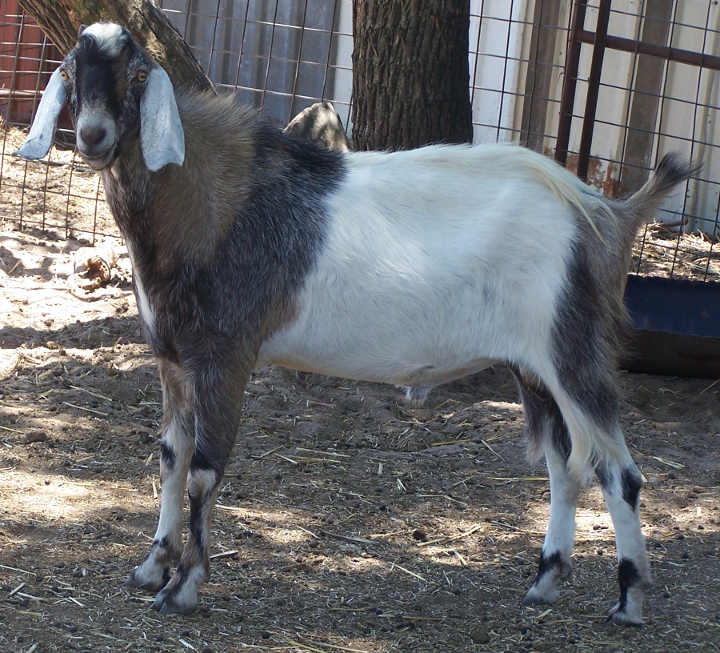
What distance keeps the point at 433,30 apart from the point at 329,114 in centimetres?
78

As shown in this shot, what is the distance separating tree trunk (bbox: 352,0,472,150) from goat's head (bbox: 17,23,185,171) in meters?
2.31

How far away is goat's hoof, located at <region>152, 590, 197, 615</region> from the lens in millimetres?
3414

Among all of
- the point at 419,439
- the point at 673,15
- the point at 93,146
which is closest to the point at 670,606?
the point at 419,439

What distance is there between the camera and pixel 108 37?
3236 millimetres

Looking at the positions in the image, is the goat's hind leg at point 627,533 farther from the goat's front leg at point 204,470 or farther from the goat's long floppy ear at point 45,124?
the goat's long floppy ear at point 45,124

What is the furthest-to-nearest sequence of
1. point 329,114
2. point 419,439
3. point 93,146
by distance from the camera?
1. point 329,114
2. point 419,439
3. point 93,146

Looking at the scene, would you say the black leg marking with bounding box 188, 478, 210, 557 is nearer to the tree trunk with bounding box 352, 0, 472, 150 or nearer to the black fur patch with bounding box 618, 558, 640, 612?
the black fur patch with bounding box 618, 558, 640, 612

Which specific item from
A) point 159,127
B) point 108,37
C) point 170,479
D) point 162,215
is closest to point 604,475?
point 170,479

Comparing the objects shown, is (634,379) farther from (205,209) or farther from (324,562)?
(205,209)

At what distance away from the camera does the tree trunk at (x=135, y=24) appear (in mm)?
5180

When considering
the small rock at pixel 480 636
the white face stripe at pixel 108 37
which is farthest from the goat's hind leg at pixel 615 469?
the white face stripe at pixel 108 37

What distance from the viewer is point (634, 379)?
20.1ft

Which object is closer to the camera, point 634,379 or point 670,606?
point 670,606

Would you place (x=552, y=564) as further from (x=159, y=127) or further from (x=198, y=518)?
(x=159, y=127)
